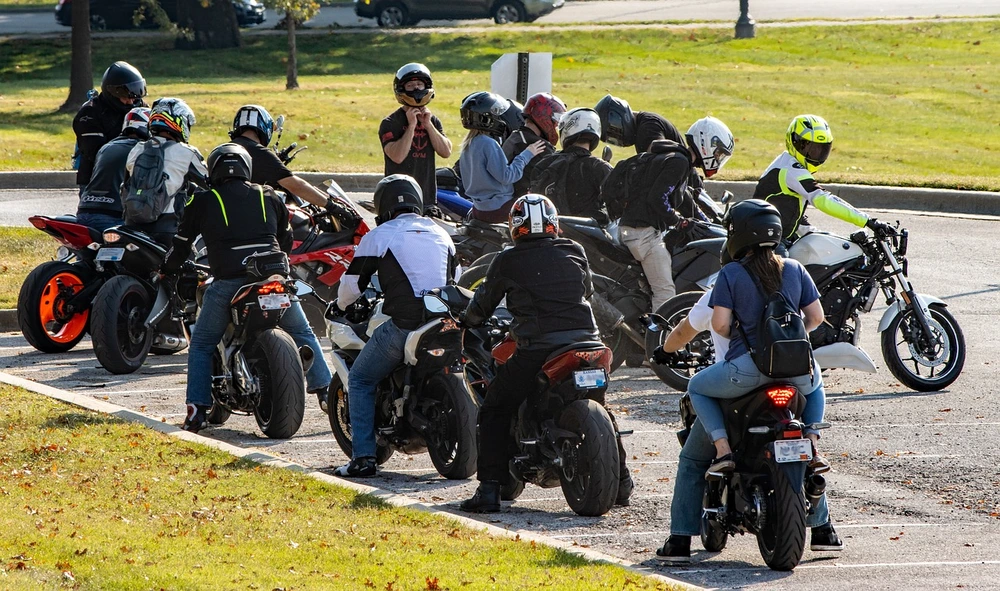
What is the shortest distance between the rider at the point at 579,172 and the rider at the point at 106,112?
376cm

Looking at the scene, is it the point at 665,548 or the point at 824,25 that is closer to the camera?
the point at 665,548

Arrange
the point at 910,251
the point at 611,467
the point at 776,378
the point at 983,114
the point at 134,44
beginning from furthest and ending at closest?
the point at 134,44 → the point at 983,114 → the point at 910,251 → the point at 611,467 → the point at 776,378

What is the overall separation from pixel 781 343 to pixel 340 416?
340 centimetres

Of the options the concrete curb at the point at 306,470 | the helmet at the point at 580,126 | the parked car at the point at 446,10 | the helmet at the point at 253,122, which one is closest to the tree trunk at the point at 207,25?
the parked car at the point at 446,10

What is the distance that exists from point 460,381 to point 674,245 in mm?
4000

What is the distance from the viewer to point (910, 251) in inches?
683

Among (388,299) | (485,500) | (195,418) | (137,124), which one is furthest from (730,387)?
(137,124)

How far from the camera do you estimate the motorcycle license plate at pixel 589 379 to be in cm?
752

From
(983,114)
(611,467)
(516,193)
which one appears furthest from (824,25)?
(611,467)

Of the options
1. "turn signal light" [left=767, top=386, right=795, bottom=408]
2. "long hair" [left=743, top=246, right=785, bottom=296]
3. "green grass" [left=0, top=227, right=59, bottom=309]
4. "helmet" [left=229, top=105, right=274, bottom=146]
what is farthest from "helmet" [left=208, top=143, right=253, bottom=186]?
"green grass" [left=0, top=227, right=59, bottom=309]

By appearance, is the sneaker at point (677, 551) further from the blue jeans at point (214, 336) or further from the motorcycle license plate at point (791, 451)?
the blue jeans at point (214, 336)

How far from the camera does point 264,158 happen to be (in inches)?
440

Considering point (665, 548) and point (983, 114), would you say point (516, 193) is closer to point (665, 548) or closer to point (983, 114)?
point (665, 548)

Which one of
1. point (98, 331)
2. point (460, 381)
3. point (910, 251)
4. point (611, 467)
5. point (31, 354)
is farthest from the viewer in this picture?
point (910, 251)
